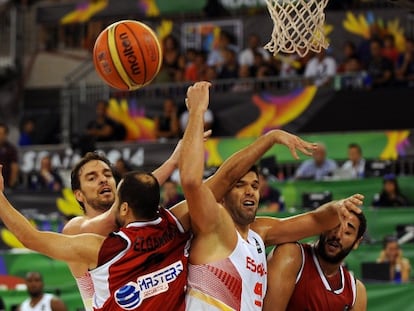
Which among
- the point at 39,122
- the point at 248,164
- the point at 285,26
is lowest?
the point at 39,122

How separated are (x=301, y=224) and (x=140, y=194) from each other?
127 centimetres

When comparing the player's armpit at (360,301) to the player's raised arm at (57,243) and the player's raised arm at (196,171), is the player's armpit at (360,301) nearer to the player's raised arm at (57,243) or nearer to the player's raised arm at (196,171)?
the player's raised arm at (196,171)

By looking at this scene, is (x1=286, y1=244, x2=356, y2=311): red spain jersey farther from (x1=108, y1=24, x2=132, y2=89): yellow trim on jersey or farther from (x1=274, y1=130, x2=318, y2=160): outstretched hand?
(x1=108, y1=24, x2=132, y2=89): yellow trim on jersey

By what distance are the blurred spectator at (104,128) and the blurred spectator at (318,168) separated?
12.1ft

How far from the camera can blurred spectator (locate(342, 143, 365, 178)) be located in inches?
521

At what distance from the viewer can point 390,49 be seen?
1524cm

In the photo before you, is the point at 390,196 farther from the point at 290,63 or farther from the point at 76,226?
the point at 76,226

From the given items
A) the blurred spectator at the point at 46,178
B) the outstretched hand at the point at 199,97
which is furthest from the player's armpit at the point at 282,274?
the blurred spectator at the point at 46,178

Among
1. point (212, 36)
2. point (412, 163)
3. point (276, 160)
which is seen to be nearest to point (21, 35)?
point (212, 36)

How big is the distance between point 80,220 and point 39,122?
1248cm

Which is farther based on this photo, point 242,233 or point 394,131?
point 394,131

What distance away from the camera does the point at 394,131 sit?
13984mm

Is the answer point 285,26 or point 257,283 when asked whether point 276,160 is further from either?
point 257,283

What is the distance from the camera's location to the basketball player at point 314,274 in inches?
238
